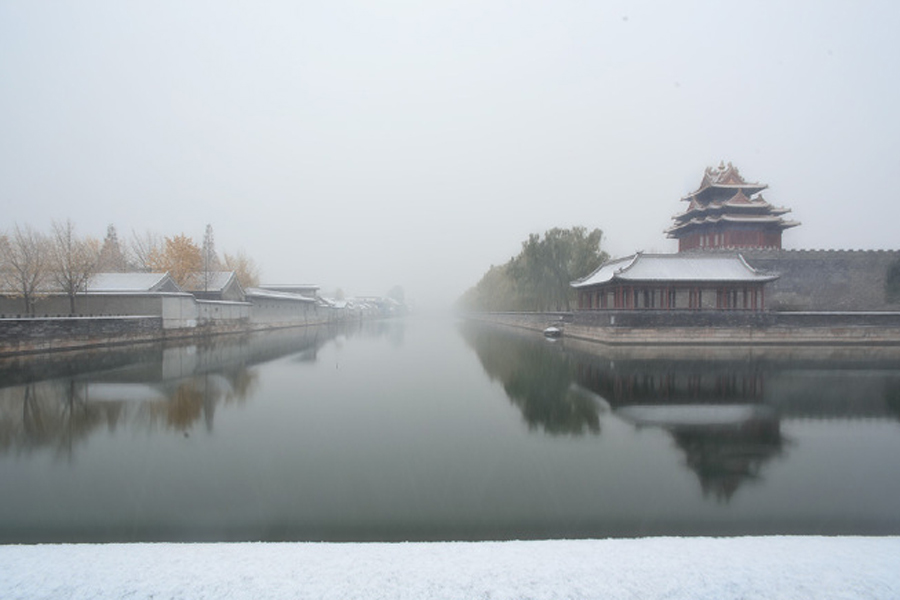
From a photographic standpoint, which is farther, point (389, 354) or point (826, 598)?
point (389, 354)

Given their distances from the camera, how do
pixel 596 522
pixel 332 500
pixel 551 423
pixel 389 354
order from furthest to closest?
pixel 389 354, pixel 551 423, pixel 332 500, pixel 596 522

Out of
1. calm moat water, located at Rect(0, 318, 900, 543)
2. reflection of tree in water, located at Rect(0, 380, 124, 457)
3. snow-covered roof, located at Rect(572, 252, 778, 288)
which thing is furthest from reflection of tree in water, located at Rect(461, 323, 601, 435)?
snow-covered roof, located at Rect(572, 252, 778, 288)

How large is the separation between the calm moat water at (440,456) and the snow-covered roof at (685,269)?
12.2 metres

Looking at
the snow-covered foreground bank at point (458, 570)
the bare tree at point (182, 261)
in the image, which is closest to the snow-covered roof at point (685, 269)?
the snow-covered foreground bank at point (458, 570)

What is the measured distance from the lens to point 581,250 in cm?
3944

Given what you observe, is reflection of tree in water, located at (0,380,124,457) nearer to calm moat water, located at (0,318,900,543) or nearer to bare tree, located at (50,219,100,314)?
calm moat water, located at (0,318,900,543)

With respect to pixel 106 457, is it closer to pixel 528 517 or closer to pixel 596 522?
pixel 528 517

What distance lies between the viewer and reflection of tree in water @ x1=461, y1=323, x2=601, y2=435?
920 centimetres

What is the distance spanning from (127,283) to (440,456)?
27200 millimetres

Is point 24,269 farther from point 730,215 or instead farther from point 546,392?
point 730,215

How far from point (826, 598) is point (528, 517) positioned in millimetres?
2563

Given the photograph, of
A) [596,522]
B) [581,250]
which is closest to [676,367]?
[596,522]

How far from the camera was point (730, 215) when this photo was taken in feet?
116

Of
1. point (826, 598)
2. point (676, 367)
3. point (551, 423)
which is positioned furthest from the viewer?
point (676, 367)
